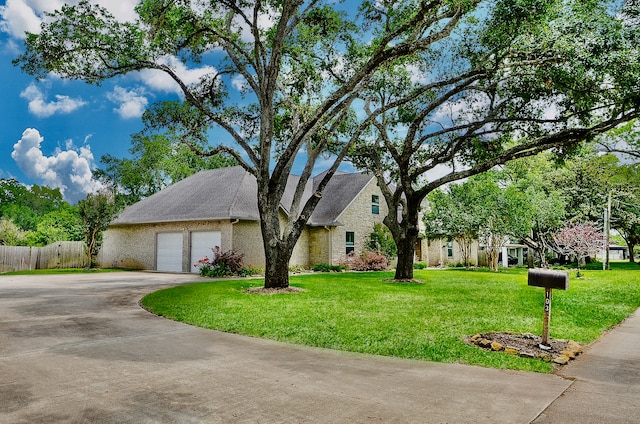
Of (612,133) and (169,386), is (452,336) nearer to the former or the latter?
(169,386)

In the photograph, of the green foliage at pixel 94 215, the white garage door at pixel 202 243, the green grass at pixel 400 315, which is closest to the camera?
the green grass at pixel 400 315

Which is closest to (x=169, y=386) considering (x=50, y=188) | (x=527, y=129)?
(x=527, y=129)

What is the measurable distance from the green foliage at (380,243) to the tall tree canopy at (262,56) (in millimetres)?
13735

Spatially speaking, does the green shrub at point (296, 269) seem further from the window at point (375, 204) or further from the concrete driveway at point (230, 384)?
the concrete driveway at point (230, 384)

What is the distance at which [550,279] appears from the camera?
6293 millimetres

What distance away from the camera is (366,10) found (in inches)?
591

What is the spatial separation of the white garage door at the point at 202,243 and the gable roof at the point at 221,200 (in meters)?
0.91

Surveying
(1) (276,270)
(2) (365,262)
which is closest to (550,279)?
(1) (276,270)

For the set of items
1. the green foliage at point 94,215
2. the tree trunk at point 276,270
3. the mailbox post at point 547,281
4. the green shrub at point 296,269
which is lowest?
the green shrub at point 296,269

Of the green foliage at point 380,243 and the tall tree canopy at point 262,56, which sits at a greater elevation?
the tall tree canopy at point 262,56

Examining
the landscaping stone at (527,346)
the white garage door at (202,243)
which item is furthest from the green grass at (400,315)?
the white garage door at (202,243)

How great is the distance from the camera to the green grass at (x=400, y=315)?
673cm

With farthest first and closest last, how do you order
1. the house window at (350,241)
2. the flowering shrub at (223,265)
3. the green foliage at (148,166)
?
1. the green foliage at (148,166)
2. the house window at (350,241)
3. the flowering shrub at (223,265)

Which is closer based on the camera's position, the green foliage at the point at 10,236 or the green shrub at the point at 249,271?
the green shrub at the point at 249,271
